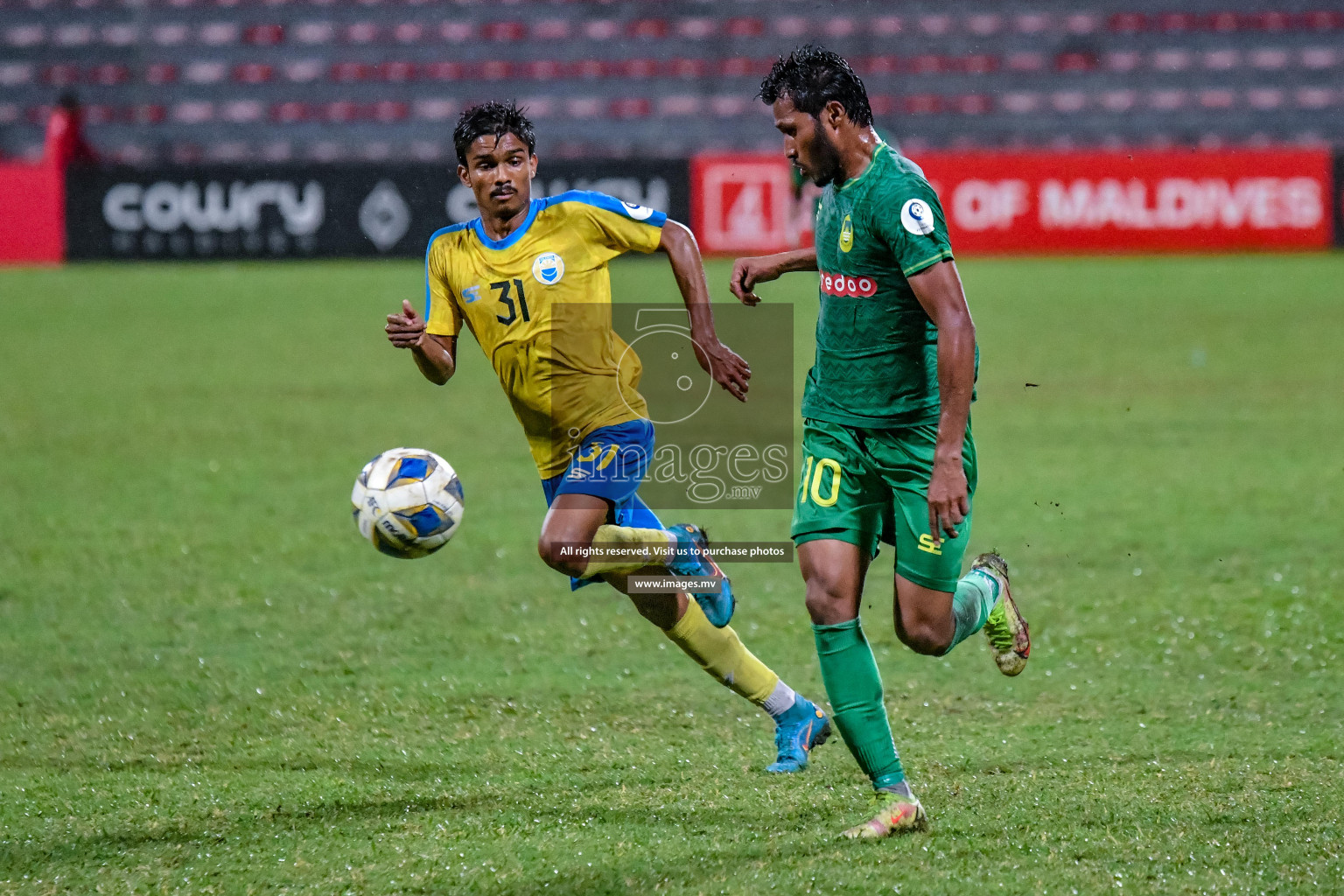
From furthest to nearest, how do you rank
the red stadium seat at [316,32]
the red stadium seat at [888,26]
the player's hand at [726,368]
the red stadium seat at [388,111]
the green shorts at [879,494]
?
the red stadium seat at [316,32], the red stadium seat at [888,26], the red stadium seat at [388,111], the player's hand at [726,368], the green shorts at [879,494]

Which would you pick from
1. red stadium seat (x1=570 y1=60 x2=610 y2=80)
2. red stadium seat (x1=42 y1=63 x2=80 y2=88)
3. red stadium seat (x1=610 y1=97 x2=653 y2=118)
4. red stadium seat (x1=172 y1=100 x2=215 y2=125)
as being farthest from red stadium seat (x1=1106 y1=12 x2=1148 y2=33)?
red stadium seat (x1=42 y1=63 x2=80 y2=88)

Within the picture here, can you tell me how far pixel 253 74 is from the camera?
2620 centimetres

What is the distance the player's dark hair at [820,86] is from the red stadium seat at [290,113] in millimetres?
22712

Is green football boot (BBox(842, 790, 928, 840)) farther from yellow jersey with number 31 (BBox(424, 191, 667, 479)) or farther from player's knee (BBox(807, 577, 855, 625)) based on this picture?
yellow jersey with number 31 (BBox(424, 191, 667, 479))

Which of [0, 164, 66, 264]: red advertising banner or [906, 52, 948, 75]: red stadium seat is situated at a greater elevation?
[906, 52, 948, 75]: red stadium seat

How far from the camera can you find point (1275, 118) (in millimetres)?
24797

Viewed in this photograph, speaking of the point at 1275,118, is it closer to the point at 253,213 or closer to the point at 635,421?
the point at 253,213

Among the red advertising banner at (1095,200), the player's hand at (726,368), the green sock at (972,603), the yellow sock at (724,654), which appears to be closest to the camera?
the green sock at (972,603)

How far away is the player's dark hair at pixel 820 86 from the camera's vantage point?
409cm

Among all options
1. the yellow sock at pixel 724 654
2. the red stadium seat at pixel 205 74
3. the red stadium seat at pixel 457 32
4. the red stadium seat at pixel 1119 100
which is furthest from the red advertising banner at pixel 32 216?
the yellow sock at pixel 724 654

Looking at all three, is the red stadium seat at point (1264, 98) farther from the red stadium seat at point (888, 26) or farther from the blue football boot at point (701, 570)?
the blue football boot at point (701, 570)

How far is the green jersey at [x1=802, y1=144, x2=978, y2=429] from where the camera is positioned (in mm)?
4141

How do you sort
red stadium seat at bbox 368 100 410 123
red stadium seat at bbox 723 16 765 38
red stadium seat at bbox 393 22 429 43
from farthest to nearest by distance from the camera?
red stadium seat at bbox 393 22 429 43
red stadium seat at bbox 723 16 765 38
red stadium seat at bbox 368 100 410 123

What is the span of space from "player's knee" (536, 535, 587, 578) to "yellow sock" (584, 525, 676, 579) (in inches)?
1.3
